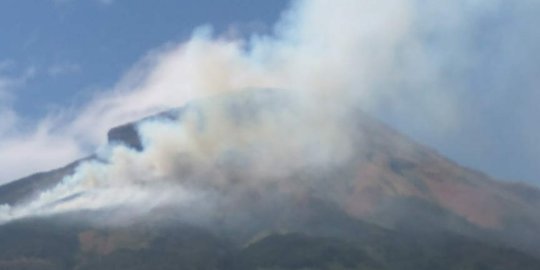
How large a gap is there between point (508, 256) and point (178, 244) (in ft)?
203

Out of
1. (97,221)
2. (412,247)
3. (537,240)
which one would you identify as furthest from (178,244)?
(537,240)

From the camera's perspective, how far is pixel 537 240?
199 metres

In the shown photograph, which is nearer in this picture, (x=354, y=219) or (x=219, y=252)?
(x=219, y=252)

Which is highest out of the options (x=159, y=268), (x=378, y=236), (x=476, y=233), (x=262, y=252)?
(x=476, y=233)

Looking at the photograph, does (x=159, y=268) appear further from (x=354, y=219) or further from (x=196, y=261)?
(x=354, y=219)

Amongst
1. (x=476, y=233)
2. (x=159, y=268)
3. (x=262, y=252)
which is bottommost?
(x=159, y=268)

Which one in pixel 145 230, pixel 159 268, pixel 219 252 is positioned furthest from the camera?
pixel 145 230

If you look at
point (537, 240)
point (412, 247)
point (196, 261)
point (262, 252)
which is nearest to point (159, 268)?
point (196, 261)

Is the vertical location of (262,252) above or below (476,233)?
below

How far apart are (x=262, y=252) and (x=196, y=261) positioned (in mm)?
13096

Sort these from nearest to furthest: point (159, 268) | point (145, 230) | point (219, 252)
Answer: point (159, 268) → point (219, 252) → point (145, 230)

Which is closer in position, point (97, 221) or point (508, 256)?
point (508, 256)

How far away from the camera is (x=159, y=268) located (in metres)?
166

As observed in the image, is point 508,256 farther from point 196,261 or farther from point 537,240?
point 196,261
